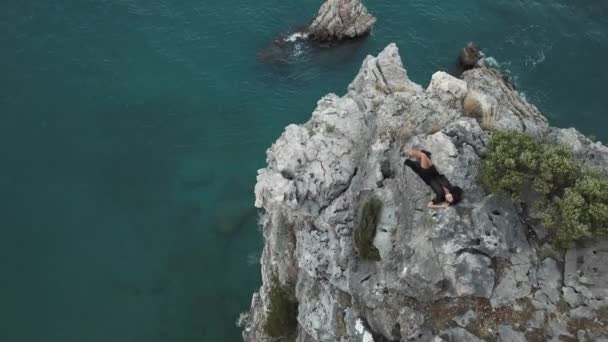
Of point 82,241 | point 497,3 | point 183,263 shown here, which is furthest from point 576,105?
point 82,241

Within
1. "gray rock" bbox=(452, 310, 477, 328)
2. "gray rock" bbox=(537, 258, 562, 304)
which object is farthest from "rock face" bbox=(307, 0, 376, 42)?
"gray rock" bbox=(452, 310, 477, 328)

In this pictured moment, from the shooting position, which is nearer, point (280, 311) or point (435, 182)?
point (435, 182)

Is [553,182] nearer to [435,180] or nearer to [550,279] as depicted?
[550,279]

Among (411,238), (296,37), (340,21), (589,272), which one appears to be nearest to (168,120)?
(296,37)

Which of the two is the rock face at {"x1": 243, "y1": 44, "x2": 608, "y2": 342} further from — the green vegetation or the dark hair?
the green vegetation

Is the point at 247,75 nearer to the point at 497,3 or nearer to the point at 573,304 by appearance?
the point at 497,3

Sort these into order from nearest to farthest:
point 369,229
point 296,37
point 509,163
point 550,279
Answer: point 550,279 → point 509,163 → point 369,229 → point 296,37

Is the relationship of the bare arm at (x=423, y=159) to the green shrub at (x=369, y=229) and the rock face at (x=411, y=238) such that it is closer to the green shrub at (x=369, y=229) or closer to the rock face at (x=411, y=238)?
the rock face at (x=411, y=238)
